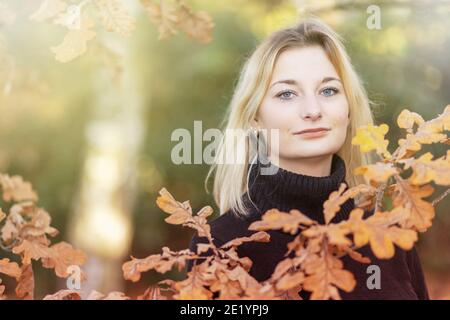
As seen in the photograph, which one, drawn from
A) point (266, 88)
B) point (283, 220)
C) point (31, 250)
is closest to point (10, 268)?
point (31, 250)

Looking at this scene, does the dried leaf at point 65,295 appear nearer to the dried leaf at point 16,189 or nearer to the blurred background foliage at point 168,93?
the dried leaf at point 16,189

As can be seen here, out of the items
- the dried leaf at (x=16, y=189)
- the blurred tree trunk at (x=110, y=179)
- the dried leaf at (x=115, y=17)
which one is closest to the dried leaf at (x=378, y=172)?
the dried leaf at (x=115, y=17)

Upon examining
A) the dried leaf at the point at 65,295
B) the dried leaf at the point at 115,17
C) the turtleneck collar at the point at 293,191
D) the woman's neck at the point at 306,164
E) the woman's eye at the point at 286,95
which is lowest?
the dried leaf at the point at 65,295

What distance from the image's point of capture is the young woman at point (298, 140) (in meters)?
1.66

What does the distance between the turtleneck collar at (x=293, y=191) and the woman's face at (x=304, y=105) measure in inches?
2.3

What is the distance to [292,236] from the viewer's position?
A: 171 centimetres

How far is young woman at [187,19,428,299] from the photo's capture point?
166 centimetres

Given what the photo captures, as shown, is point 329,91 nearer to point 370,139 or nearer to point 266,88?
point 266,88

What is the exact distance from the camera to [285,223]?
107 centimetres

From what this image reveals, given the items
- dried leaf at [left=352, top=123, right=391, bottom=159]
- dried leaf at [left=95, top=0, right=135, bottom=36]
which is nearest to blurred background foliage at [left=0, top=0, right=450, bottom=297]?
dried leaf at [left=95, top=0, right=135, bottom=36]

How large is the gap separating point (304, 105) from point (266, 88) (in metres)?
0.17
